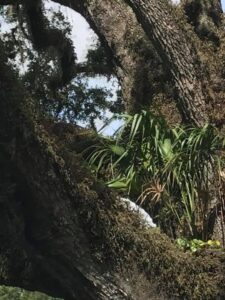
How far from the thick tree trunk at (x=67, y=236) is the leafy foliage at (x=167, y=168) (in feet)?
2.15

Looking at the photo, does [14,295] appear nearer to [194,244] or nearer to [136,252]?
[194,244]

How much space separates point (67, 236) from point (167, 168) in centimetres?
130

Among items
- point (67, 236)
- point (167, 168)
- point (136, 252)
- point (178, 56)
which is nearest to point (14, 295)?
point (178, 56)

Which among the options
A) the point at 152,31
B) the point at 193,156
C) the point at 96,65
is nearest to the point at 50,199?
the point at 193,156

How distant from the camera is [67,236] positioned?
5.06 meters

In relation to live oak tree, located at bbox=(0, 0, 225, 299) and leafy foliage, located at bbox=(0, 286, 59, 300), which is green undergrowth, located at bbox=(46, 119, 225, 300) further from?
leafy foliage, located at bbox=(0, 286, 59, 300)

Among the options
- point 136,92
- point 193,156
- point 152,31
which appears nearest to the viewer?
point 193,156

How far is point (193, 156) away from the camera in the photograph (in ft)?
19.5

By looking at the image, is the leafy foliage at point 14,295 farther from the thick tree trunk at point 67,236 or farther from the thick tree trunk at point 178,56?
the thick tree trunk at point 67,236

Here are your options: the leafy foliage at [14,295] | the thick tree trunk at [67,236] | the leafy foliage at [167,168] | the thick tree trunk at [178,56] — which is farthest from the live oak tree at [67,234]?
the leafy foliage at [14,295]

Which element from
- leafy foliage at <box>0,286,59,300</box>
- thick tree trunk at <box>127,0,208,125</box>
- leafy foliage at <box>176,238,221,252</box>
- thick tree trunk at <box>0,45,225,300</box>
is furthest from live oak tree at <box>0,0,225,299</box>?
leafy foliage at <box>0,286,59,300</box>

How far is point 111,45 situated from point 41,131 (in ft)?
15.9

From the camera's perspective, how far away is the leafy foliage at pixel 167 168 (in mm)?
5988

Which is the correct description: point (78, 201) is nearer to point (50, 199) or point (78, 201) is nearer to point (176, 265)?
point (50, 199)
